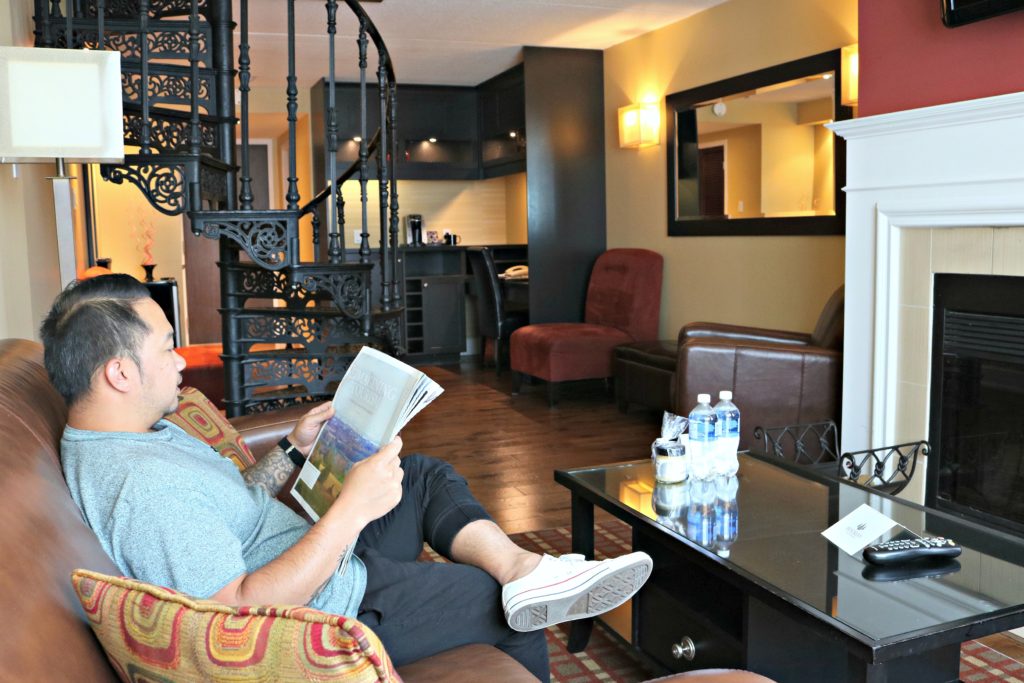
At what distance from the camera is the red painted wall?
2988 mm

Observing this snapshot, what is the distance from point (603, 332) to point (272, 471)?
4.56m

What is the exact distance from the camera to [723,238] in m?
5.82

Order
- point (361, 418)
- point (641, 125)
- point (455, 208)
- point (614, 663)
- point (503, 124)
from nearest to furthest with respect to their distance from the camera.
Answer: point (361, 418)
point (614, 663)
point (641, 125)
point (503, 124)
point (455, 208)

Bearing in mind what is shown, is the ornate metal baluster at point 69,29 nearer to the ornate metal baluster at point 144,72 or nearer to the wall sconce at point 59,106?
the ornate metal baluster at point 144,72

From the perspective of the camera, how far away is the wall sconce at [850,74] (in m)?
4.61

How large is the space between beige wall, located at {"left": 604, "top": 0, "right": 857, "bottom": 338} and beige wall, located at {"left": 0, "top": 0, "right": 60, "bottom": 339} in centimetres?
377

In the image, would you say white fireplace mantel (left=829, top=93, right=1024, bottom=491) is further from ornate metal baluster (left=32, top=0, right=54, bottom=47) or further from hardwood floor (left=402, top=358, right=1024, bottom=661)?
ornate metal baluster (left=32, top=0, right=54, bottom=47)

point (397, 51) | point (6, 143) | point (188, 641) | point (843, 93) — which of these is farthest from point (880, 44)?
point (397, 51)

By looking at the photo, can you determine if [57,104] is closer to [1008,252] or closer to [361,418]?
[361,418]

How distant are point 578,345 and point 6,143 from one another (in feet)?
14.7

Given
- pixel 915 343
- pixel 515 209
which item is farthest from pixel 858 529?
pixel 515 209

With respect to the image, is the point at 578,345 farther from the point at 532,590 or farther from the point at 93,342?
the point at 93,342

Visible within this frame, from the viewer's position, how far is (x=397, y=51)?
22.8 feet

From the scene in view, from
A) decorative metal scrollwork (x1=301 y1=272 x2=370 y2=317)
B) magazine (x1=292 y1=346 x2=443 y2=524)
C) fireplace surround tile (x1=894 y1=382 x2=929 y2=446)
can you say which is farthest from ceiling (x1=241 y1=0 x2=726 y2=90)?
magazine (x1=292 y1=346 x2=443 y2=524)
